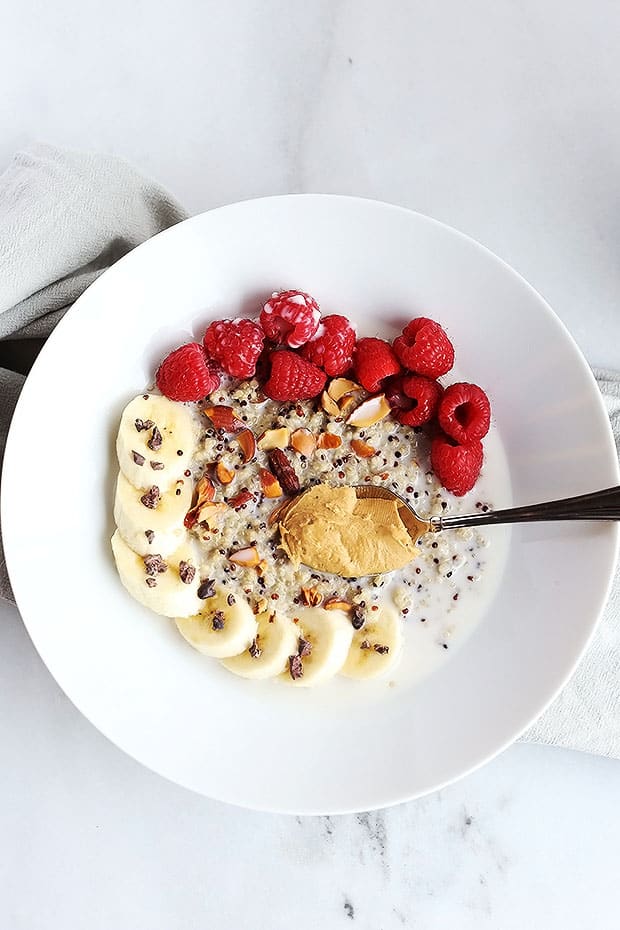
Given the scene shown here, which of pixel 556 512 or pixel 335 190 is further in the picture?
pixel 335 190

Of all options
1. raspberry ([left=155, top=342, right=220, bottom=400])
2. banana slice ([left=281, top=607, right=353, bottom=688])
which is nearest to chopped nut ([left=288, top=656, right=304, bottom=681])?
banana slice ([left=281, top=607, right=353, bottom=688])

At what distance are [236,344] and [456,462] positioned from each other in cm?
28

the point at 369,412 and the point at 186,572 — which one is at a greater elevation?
the point at 369,412

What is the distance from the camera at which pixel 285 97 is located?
1229 millimetres

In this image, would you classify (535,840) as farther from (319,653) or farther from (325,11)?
(325,11)

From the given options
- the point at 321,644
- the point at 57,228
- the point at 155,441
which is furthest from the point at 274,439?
the point at 57,228

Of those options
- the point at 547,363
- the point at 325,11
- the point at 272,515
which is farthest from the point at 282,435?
the point at 325,11

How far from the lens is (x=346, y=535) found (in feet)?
3.38

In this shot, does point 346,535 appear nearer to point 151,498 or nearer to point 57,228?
point 151,498

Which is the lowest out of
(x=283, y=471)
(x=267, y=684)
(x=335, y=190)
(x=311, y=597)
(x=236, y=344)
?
(x=267, y=684)

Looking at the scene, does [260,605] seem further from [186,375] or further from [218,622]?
[186,375]

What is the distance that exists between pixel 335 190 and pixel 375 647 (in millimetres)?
617

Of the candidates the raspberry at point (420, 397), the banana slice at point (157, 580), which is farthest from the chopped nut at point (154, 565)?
the raspberry at point (420, 397)

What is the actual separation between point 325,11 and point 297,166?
0.22m
